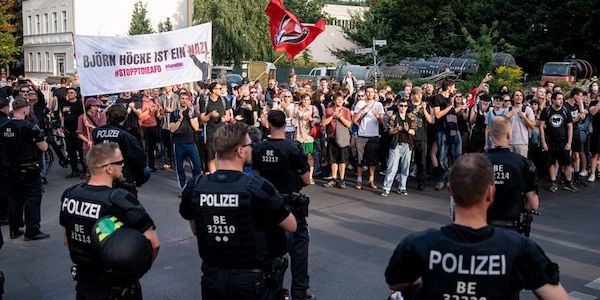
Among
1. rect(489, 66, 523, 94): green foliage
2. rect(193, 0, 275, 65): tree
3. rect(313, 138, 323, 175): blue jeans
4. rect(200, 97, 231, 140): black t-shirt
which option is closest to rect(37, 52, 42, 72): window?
rect(193, 0, 275, 65): tree

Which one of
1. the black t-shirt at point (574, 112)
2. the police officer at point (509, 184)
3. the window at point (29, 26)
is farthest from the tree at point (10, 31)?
the police officer at point (509, 184)

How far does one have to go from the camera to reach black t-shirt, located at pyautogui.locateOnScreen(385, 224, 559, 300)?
257 cm

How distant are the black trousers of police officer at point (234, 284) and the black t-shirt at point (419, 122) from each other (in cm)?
756

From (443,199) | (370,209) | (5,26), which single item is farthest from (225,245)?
(5,26)

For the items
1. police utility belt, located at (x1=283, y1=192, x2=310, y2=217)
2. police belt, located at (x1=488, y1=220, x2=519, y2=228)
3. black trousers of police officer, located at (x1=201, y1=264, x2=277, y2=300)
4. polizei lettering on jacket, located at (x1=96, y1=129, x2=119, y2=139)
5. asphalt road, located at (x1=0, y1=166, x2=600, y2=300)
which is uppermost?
polizei lettering on jacket, located at (x1=96, y1=129, x2=119, y2=139)

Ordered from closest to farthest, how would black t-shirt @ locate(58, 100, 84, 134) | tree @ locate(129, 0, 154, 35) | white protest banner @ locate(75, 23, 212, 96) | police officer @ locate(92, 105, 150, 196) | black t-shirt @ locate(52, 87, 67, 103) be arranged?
police officer @ locate(92, 105, 150, 196) → white protest banner @ locate(75, 23, 212, 96) → black t-shirt @ locate(58, 100, 84, 134) → black t-shirt @ locate(52, 87, 67, 103) → tree @ locate(129, 0, 154, 35)

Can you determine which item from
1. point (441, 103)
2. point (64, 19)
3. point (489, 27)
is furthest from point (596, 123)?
point (64, 19)

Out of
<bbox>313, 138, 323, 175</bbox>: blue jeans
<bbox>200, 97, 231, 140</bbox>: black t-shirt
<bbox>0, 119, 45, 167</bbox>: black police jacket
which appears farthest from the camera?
<bbox>313, 138, 323, 175</bbox>: blue jeans

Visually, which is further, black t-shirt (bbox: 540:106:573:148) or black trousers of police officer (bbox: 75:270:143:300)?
black t-shirt (bbox: 540:106:573:148)

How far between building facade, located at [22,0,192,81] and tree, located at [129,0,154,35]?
1.58m

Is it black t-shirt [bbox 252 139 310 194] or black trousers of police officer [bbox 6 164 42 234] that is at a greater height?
black t-shirt [bbox 252 139 310 194]

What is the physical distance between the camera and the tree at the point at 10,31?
157ft

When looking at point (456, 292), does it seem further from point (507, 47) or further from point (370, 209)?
point (507, 47)

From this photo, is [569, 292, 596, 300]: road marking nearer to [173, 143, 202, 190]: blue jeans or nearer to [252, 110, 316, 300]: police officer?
[252, 110, 316, 300]: police officer
